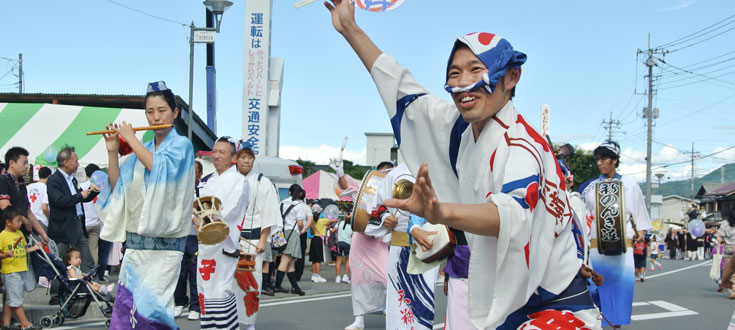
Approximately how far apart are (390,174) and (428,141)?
12.4 feet

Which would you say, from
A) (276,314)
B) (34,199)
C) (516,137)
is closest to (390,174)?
(276,314)

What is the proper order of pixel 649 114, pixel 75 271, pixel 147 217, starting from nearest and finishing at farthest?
1. pixel 147 217
2. pixel 75 271
3. pixel 649 114

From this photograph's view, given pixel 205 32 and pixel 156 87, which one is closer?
pixel 156 87

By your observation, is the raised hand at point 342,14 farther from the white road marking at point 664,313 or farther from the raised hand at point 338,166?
the white road marking at point 664,313

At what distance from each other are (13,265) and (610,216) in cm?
582

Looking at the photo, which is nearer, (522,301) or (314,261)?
(522,301)

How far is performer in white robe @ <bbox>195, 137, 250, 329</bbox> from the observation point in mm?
6445

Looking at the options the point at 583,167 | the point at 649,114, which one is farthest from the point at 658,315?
the point at 583,167

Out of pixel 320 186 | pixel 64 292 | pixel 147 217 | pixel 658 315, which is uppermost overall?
pixel 147 217

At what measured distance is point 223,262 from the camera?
6.57m

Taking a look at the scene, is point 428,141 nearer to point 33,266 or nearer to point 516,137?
point 516,137

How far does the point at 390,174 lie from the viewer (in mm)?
6809

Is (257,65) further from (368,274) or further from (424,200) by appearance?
(424,200)

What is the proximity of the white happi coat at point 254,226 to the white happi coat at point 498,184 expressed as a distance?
4.49m
